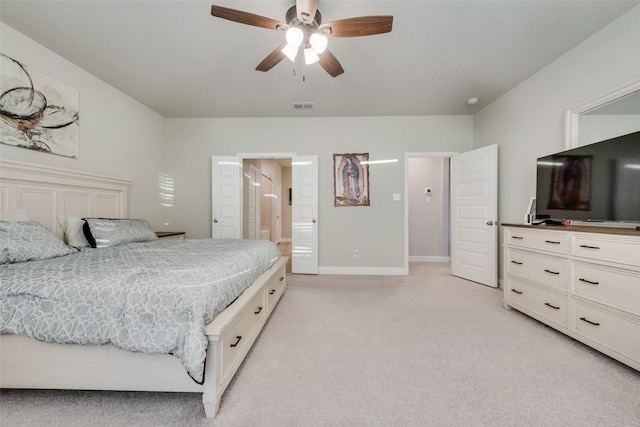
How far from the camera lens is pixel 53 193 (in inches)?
95.1

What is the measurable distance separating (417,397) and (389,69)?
296 cm

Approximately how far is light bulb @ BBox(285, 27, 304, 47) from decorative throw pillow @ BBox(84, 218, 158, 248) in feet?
7.70

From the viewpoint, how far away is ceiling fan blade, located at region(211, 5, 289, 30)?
5.39 feet

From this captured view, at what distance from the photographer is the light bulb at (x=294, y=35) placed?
178 cm

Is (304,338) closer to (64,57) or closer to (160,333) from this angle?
(160,333)

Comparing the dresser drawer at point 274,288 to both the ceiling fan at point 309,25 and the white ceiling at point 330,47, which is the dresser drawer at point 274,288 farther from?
the white ceiling at point 330,47

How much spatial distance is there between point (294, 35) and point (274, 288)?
2202 millimetres

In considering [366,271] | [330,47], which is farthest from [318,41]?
[366,271]

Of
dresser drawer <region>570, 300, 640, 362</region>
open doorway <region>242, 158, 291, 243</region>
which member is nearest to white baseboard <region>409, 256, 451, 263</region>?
dresser drawer <region>570, 300, 640, 362</region>

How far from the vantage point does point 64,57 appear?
262 centimetres

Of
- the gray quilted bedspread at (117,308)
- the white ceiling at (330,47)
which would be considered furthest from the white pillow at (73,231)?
the white ceiling at (330,47)

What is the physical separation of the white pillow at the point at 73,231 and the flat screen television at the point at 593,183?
14.4 feet

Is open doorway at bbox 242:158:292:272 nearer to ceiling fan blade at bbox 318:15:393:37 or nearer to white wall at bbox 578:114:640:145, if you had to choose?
ceiling fan blade at bbox 318:15:393:37

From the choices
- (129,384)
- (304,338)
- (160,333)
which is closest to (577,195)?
(304,338)
